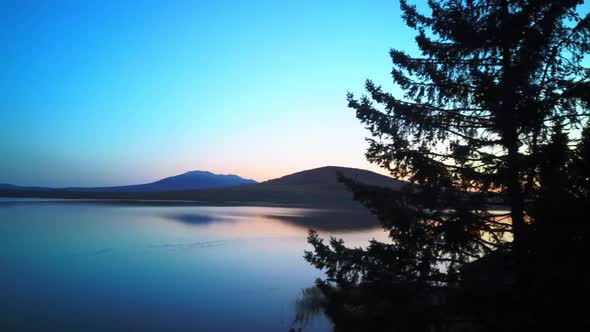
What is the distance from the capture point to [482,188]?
5723mm

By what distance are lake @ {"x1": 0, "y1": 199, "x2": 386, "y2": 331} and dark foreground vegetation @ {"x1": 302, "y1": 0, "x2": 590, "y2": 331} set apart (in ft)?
19.0

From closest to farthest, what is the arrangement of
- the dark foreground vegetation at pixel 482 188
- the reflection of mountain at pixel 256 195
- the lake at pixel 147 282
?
the dark foreground vegetation at pixel 482 188 < the lake at pixel 147 282 < the reflection of mountain at pixel 256 195

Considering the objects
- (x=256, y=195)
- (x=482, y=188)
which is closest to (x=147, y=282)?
(x=482, y=188)

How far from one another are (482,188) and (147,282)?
13658mm

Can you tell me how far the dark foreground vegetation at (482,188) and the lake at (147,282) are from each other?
5803 millimetres

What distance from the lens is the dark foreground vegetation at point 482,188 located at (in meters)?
4.37

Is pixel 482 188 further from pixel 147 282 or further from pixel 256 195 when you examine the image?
pixel 256 195

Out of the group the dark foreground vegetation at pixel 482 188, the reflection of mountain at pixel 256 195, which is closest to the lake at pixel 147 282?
the dark foreground vegetation at pixel 482 188


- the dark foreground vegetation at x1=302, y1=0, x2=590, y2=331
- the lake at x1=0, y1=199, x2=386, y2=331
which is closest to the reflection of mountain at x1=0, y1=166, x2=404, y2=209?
the lake at x1=0, y1=199, x2=386, y2=331

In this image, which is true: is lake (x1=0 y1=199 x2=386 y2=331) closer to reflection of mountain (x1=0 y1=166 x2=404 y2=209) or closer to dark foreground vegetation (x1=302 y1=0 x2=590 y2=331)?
dark foreground vegetation (x1=302 y1=0 x2=590 y2=331)

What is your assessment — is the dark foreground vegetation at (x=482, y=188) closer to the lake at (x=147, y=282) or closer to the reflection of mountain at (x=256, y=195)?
the lake at (x=147, y=282)

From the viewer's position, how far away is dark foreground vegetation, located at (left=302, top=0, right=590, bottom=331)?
4367 mm

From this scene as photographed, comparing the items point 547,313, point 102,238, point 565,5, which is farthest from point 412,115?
point 102,238

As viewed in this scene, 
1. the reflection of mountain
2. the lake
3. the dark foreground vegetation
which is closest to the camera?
the dark foreground vegetation
